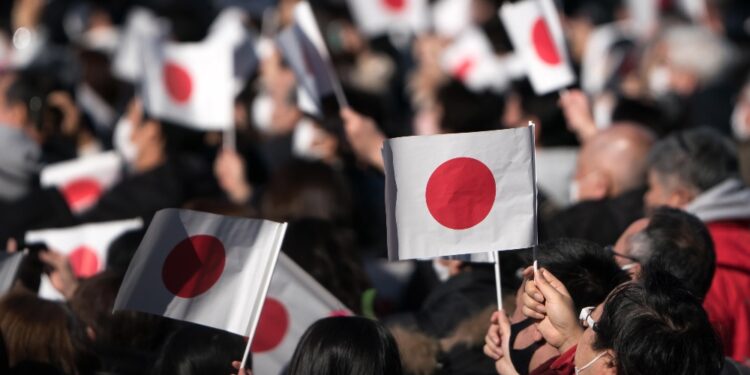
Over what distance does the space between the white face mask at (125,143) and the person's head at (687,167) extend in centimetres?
348

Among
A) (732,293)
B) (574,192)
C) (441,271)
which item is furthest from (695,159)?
(441,271)

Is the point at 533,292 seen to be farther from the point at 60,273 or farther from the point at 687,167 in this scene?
the point at 60,273

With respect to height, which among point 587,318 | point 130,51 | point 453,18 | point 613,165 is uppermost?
point 453,18

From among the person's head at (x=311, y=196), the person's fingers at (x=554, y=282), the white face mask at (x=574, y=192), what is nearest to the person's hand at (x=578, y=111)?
Result: the white face mask at (x=574, y=192)

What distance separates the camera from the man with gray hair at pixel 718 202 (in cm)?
487

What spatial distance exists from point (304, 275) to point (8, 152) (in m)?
2.56

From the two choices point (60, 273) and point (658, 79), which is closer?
point (60, 273)

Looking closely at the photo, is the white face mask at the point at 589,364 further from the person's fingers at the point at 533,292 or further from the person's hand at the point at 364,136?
the person's hand at the point at 364,136

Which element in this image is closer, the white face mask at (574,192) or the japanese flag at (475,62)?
the white face mask at (574,192)

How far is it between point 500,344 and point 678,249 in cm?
77

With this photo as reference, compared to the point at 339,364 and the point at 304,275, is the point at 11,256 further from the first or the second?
the point at 339,364

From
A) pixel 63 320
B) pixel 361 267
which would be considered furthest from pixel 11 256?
pixel 361 267

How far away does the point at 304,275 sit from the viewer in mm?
4504

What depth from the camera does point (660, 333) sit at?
3203 millimetres
